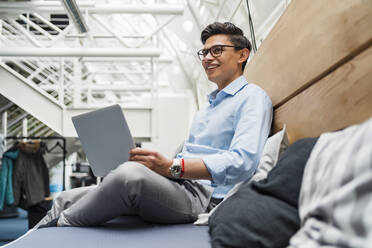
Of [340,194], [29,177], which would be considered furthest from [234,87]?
[29,177]

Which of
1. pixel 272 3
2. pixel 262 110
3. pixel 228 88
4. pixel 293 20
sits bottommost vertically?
pixel 262 110

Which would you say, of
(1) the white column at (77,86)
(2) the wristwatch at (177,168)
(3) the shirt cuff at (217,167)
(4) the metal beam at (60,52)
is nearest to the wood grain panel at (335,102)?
(3) the shirt cuff at (217,167)

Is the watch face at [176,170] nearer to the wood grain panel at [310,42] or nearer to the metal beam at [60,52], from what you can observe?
the wood grain panel at [310,42]

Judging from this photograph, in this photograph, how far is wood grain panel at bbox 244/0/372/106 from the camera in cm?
85

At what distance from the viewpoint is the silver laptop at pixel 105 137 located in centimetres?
127

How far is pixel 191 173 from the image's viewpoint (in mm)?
1217

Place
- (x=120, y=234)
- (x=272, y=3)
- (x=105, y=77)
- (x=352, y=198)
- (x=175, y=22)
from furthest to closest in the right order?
1. (x=105, y=77)
2. (x=175, y=22)
3. (x=272, y=3)
4. (x=120, y=234)
5. (x=352, y=198)

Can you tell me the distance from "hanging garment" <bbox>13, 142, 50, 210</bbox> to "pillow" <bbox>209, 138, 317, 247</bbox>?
3.46 m

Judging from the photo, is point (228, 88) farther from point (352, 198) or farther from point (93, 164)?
point (352, 198)

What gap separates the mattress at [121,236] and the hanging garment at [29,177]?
117 inches

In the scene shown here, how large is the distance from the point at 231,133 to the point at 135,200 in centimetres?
50

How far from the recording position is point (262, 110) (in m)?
1.35

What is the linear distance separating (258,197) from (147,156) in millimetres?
470

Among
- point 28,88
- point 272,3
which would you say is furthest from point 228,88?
point 28,88
